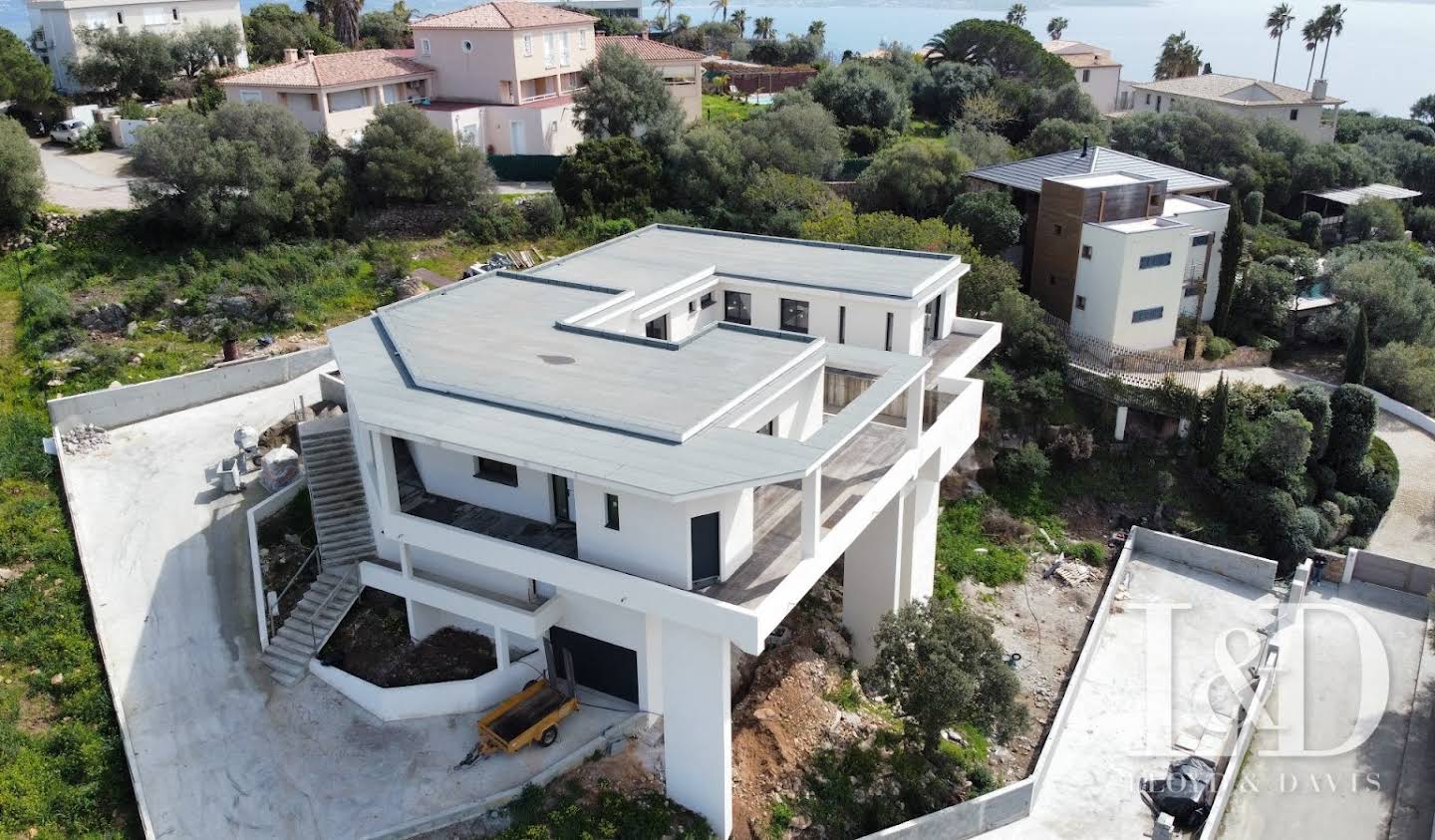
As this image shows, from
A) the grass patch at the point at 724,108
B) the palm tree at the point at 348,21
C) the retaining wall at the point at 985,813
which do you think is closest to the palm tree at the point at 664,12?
the grass patch at the point at 724,108

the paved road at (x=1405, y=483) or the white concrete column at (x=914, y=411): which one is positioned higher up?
the white concrete column at (x=914, y=411)

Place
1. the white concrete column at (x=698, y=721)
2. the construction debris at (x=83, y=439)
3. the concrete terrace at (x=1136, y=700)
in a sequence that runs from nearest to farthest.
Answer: the white concrete column at (x=698, y=721), the concrete terrace at (x=1136, y=700), the construction debris at (x=83, y=439)

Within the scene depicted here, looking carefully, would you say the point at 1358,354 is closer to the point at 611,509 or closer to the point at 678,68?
the point at 611,509

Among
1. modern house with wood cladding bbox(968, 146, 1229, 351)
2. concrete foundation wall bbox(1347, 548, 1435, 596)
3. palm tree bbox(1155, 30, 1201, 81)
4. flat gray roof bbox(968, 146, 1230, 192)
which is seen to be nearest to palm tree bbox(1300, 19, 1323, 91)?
palm tree bbox(1155, 30, 1201, 81)

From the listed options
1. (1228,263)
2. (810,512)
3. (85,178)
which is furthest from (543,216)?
(810,512)

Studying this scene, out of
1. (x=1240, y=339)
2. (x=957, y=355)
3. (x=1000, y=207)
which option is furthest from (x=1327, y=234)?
(x=957, y=355)

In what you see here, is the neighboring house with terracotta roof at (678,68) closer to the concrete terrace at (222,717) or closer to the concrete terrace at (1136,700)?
the concrete terrace at (1136,700)

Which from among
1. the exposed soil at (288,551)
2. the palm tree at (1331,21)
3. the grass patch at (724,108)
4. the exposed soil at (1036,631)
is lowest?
the exposed soil at (1036,631)

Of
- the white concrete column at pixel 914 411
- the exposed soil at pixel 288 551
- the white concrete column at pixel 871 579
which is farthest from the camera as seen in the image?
the white concrete column at pixel 871 579
